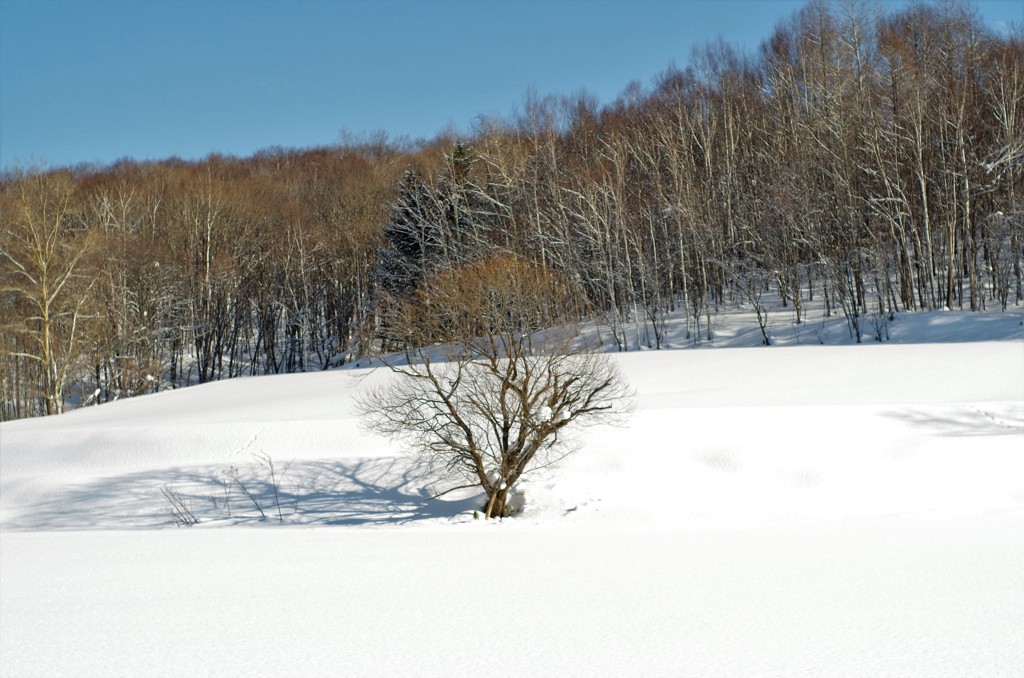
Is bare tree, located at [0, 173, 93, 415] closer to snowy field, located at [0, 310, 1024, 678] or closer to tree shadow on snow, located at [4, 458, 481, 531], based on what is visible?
snowy field, located at [0, 310, 1024, 678]

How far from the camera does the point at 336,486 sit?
16.6m

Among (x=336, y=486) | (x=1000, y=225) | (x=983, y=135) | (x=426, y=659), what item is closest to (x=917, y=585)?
(x=426, y=659)

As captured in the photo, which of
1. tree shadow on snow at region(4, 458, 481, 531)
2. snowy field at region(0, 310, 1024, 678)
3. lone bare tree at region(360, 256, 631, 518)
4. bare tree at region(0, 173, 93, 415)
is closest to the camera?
snowy field at region(0, 310, 1024, 678)

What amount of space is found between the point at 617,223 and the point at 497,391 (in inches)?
831

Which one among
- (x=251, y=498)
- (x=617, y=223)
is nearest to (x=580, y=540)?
(x=251, y=498)

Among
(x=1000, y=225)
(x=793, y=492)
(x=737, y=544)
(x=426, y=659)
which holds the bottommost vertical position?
(x=793, y=492)

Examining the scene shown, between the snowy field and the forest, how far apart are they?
8603 mm

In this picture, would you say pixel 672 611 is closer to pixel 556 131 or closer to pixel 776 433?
pixel 776 433

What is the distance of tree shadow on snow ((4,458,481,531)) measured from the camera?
1559 cm

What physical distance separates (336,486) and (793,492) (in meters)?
9.29

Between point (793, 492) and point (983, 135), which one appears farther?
point (983, 135)

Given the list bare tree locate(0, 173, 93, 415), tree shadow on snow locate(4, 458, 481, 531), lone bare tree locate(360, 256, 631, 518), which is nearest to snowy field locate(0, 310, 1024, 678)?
tree shadow on snow locate(4, 458, 481, 531)

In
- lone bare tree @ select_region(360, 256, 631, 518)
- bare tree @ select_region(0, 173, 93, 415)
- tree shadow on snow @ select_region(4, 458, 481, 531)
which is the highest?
bare tree @ select_region(0, 173, 93, 415)

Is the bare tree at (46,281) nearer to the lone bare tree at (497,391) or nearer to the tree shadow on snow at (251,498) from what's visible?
the tree shadow on snow at (251,498)
